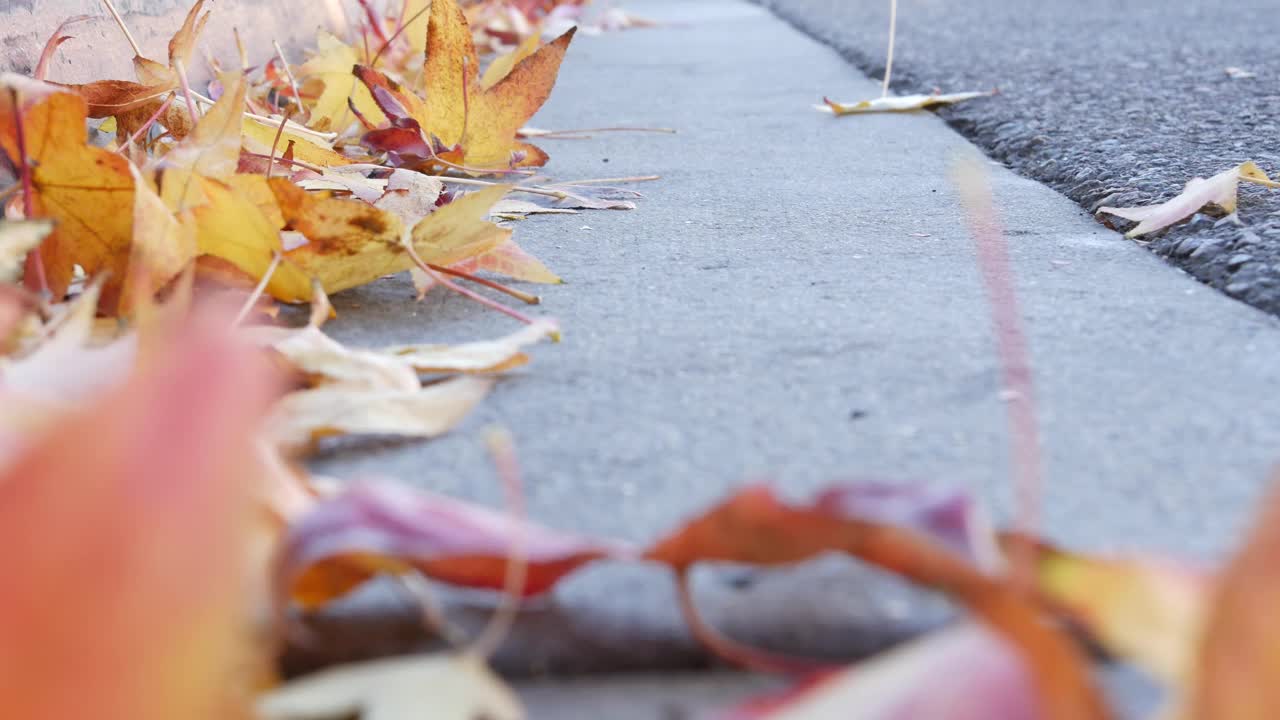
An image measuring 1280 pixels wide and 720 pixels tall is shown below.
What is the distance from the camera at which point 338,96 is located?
1.37 m

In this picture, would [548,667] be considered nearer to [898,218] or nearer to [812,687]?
[812,687]

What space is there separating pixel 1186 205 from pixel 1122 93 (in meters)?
1.03

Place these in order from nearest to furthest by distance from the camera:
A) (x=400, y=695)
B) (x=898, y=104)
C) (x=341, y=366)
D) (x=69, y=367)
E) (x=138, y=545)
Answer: (x=138, y=545) → (x=400, y=695) → (x=69, y=367) → (x=341, y=366) → (x=898, y=104)

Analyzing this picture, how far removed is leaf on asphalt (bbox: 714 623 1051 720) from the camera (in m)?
0.30

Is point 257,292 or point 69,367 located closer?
point 69,367

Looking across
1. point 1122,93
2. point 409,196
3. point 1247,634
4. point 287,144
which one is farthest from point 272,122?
point 1122,93

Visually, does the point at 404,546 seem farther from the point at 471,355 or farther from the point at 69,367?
the point at 471,355

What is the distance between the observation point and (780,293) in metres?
0.91

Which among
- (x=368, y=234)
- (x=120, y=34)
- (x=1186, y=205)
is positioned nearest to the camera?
(x=368, y=234)

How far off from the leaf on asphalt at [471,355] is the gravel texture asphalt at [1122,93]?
54 centimetres

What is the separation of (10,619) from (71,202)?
51 cm

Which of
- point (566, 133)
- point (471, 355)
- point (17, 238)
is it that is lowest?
point (566, 133)

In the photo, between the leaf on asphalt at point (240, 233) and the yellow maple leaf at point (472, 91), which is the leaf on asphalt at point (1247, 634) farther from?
the yellow maple leaf at point (472, 91)

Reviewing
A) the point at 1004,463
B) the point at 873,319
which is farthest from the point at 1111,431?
the point at 873,319
